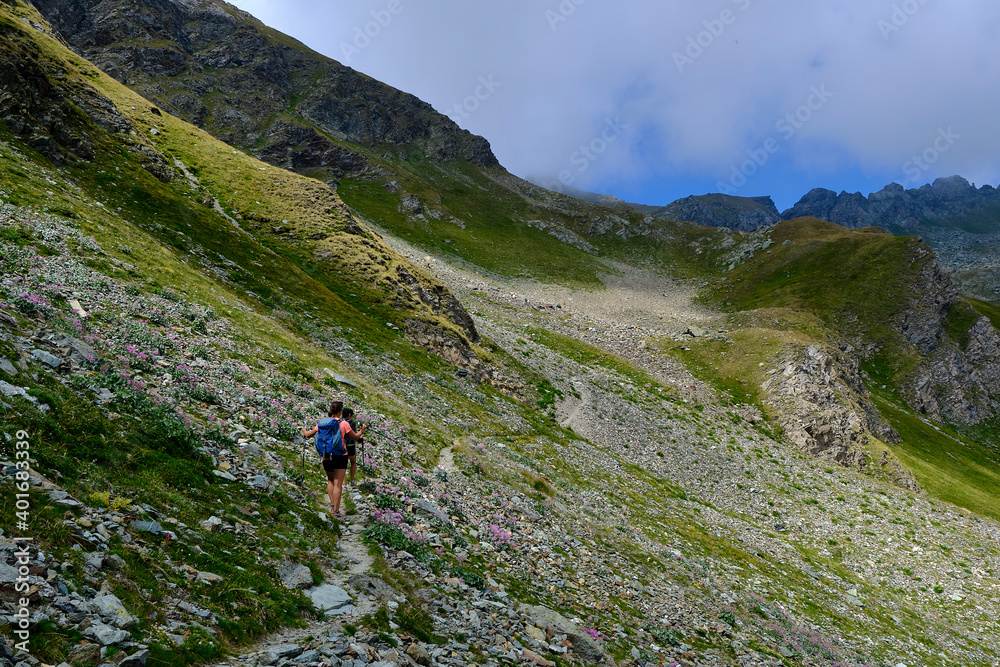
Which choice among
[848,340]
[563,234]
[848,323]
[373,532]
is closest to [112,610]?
[373,532]

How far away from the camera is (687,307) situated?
11425 centimetres

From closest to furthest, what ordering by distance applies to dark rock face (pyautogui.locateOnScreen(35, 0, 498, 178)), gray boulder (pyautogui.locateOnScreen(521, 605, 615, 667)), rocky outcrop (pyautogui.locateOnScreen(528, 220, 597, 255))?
1. gray boulder (pyautogui.locateOnScreen(521, 605, 615, 667))
2. dark rock face (pyautogui.locateOnScreen(35, 0, 498, 178))
3. rocky outcrop (pyautogui.locateOnScreen(528, 220, 597, 255))

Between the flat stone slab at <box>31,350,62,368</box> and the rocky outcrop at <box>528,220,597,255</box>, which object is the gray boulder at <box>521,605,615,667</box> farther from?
the rocky outcrop at <box>528,220,597,255</box>

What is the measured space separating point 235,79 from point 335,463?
200m

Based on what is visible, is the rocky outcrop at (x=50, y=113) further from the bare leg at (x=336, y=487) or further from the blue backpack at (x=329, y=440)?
the bare leg at (x=336, y=487)

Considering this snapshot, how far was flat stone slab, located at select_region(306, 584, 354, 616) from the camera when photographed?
8758mm

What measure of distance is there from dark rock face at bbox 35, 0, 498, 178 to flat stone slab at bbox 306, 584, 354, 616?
6170 inches

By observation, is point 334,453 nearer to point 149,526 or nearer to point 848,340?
point 149,526

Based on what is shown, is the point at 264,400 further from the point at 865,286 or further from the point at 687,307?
the point at 865,286

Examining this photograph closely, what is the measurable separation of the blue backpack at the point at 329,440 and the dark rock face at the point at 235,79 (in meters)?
152

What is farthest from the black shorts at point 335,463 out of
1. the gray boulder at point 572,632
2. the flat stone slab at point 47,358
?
the flat stone slab at point 47,358

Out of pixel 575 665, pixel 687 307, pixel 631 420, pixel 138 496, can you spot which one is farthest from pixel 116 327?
pixel 687 307

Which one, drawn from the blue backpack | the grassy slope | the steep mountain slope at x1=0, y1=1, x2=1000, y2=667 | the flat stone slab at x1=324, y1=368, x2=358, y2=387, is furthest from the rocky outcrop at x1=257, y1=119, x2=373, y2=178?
the blue backpack

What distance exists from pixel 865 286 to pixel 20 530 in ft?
441
